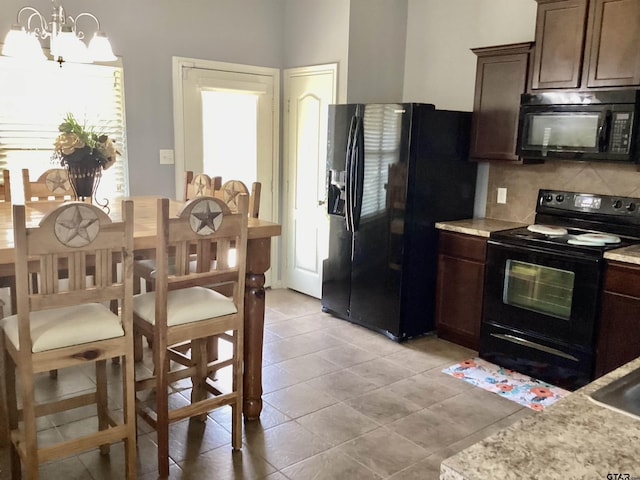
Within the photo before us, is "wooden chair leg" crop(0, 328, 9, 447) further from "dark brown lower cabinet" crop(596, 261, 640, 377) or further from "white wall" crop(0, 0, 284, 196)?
"dark brown lower cabinet" crop(596, 261, 640, 377)

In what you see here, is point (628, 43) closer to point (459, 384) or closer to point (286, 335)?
point (459, 384)

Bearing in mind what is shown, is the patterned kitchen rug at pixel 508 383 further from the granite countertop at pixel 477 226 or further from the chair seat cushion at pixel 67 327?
the chair seat cushion at pixel 67 327

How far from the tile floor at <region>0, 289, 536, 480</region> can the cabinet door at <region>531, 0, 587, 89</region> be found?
1896mm

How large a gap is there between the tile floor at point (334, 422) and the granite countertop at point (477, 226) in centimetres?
84

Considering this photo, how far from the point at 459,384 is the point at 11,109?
3461 mm

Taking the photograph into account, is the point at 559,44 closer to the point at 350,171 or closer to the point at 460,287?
the point at 350,171

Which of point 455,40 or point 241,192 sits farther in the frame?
point 455,40

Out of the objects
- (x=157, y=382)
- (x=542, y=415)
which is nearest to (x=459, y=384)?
(x=157, y=382)

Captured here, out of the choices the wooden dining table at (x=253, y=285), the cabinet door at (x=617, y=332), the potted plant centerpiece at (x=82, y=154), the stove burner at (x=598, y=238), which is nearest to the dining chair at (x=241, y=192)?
the wooden dining table at (x=253, y=285)

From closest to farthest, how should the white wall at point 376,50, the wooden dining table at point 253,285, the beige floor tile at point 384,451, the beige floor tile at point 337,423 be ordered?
the beige floor tile at point 384,451, the wooden dining table at point 253,285, the beige floor tile at point 337,423, the white wall at point 376,50

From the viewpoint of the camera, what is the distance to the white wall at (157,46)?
4.13 meters

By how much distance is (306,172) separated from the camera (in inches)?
194

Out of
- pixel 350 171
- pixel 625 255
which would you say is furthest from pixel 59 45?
pixel 625 255

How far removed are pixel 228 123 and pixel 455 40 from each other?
79.1 inches
